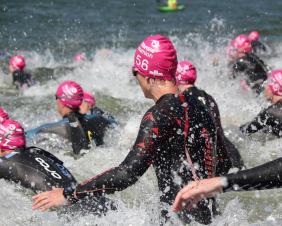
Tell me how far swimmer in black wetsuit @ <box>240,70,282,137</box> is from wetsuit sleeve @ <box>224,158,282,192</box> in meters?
5.05

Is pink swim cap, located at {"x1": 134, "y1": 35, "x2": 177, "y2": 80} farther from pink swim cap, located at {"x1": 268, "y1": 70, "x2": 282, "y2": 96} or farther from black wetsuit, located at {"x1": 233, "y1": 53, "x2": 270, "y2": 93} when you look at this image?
black wetsuit, located at {"x1": 233, "y1": 53, "x2": 270, "y2": 93}

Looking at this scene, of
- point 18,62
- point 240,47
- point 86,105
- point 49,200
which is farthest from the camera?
point 18,62

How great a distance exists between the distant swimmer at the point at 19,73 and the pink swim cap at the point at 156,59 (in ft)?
30.9

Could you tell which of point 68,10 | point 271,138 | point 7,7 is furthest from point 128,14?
point 271,138

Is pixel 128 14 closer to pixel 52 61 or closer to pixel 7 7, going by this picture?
pixel 7 7

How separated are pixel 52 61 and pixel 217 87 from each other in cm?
552

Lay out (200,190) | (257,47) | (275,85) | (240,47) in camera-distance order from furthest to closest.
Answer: (257,47), (240,47), (275,85), (200,190)

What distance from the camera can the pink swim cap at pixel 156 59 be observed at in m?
3.75

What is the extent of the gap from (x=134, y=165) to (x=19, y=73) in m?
10.1

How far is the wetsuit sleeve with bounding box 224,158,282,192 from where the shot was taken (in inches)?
110

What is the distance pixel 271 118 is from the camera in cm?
785

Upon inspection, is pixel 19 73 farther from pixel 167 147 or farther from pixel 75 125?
pixel 167 147

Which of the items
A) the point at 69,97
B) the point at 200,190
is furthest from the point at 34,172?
the point at 200,190

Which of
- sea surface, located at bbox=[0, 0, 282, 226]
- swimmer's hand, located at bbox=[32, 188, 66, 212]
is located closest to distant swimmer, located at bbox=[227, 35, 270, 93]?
sea surface, located at bbox=[0, 0, 282, 226]
